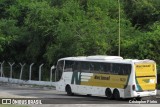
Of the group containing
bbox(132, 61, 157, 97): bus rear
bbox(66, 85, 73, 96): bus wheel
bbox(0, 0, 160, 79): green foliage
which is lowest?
bbox(66, 85, 73, 96): bus wheel

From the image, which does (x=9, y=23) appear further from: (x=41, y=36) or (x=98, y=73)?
(x=98, y=73)

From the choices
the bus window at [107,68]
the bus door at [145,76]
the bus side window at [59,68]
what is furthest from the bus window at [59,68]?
the bus door at [145,76]

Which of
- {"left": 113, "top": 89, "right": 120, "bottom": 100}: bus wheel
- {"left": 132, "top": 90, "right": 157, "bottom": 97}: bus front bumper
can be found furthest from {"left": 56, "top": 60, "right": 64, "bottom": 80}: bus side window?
Result: {"left": 132, "top": 90, "right": 157, "bottom": 97}: bus front bumper

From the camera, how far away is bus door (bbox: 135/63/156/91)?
2819 centimetres

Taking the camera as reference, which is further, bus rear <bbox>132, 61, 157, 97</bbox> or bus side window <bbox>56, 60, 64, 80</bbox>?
bus side window <bbox>56, 60, 64, 80</bbox>

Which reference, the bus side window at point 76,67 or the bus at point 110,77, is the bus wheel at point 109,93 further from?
the bus side window at point 76,67

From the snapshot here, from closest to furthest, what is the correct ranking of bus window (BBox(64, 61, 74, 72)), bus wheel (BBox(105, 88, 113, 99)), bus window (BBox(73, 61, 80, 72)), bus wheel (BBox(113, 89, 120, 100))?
bus wheel (BBox(113, 89, 120, 100)), bus wheel (BBox(105, 88, 113, 99)), bus window (BBox(73, 61, 80, 72)), bus window (BBox(64, 61, 74, 72))

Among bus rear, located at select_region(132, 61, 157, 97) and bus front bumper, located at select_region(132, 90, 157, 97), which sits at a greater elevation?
bus rear, located at select_region(132, 61, 157, 97)

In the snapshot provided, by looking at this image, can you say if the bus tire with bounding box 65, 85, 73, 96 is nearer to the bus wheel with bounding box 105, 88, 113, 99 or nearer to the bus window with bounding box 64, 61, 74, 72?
the bus window with bounding box 64, 61, 74, 72

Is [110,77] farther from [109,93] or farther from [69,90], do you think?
[69,90]

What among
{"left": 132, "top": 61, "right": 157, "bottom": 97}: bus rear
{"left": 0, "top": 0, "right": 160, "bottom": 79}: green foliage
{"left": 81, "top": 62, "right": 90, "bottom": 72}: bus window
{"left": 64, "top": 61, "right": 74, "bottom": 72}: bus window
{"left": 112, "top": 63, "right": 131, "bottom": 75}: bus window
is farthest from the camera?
{"left": 0, "top": 0, "right": 160, "bottom": 79}: green foliage

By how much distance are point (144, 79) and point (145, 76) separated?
21 cm

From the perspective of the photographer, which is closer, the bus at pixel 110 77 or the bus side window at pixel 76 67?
the bus at pixel 110 77

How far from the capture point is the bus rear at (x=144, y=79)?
2812cm
